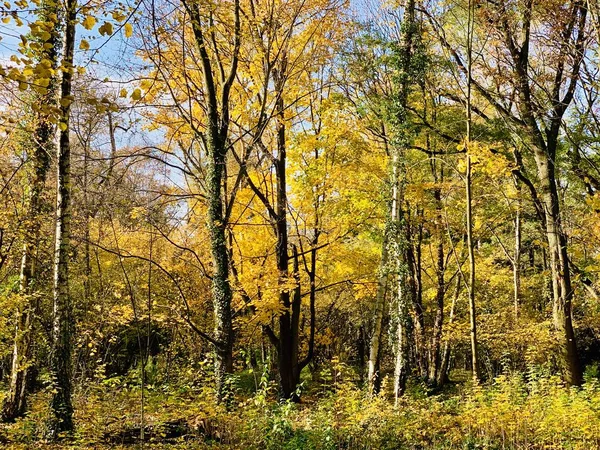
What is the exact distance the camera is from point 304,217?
12031mm

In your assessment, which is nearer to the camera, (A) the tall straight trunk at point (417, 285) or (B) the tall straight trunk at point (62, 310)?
(B) the tall straight trunk at point (62, 310)

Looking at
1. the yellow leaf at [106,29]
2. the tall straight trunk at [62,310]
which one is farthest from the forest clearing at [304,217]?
the yellow leaf at [106,29]

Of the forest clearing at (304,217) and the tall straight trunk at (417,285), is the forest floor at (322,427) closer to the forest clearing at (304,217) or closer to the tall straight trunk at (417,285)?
the forest clearing at (304,217)

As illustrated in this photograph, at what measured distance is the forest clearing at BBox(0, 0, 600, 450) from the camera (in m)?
6.28

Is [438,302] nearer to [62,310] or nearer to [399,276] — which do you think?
[399,276]

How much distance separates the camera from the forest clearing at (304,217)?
6277 millimetres

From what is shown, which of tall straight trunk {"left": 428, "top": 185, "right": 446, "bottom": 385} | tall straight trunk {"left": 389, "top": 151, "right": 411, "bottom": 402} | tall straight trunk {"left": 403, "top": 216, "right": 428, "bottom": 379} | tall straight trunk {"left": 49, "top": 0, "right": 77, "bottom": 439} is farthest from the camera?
tall straight trunk {"left": 403, "top": 216, "right": 428, "bottom": 379}

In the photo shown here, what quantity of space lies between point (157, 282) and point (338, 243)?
6.58 meters

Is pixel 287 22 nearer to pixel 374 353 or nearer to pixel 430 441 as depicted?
pixel 374 353

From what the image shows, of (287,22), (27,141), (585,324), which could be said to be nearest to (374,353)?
(287,22)

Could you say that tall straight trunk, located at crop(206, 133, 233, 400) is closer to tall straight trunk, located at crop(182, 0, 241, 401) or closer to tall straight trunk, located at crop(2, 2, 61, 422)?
tall straight trunk, located at crop(182, 0, 241, 401)

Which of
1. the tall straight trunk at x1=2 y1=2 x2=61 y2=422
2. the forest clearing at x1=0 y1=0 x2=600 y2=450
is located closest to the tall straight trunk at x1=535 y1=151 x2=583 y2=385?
the forest clearing at x1=0 y1=0 x2=600 y2=450

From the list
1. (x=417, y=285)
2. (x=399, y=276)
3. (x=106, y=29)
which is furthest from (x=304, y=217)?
(x=106, y=29)

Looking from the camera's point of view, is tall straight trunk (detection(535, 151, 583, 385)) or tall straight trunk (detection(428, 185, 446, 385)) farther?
tall straight trunk (detection(428, 185, 446, 385))
